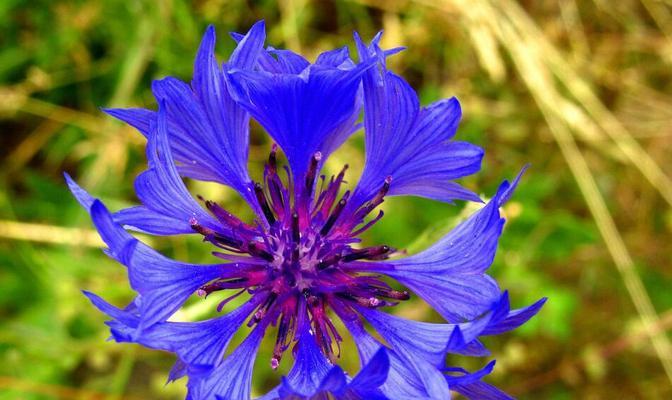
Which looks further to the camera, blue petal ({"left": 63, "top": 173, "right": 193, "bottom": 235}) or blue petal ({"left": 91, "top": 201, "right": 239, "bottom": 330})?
blue petal ({"left": 63, "top": 173, "right": 193, "bottom": 235})

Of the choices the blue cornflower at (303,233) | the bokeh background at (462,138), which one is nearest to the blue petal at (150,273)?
the blue cornflower at (303,233)

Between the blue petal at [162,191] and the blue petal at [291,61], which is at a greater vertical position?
the blue petal at [291,61]

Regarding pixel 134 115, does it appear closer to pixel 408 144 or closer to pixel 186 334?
pixel 186 334

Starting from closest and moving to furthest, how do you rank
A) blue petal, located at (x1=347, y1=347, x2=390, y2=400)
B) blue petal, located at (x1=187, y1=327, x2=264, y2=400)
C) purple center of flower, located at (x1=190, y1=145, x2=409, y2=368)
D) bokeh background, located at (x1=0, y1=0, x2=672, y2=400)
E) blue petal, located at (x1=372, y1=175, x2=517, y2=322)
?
blue petal, located at (x1=347, y1=347, x2=390, y2=400) → blue petal, located at (x1=187, y1=327, x2=264, y2=400) → blue petal, located at (x1=372, y1=175, x2=517, y2=322) → purple center of flower, located at (x1=190, y1=145, x2=409, y2=368) → bokeh background, located at (x1=0, y1=0, x2=672, y2=400)

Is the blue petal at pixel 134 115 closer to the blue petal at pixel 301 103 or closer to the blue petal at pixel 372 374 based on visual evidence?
the blue petal at pixel 301 103

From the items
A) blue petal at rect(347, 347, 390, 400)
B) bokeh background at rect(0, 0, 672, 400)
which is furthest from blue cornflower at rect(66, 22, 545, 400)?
bokeh background at rect(0, 0, 672, 400)

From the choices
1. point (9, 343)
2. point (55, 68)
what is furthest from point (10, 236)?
point (55, 68)

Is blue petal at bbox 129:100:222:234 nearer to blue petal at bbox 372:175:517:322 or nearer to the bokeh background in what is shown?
blue petal at bbox 372:175:517:322
